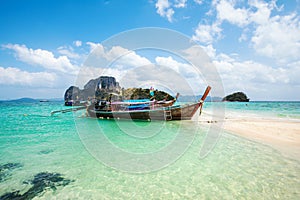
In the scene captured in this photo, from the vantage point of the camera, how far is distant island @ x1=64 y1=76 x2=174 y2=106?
95.3 feet

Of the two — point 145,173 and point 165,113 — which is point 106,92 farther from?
point 145,173

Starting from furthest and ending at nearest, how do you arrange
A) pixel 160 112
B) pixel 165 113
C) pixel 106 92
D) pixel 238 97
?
pixel 238 97 → pixel 106 92 → pixel 165 113 → pixel 160 112

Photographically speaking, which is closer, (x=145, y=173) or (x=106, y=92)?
(x=145, y=173)

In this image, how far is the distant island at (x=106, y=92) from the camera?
29047 mm

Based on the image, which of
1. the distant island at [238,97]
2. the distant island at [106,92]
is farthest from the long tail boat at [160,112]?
the distant island at [238,97]

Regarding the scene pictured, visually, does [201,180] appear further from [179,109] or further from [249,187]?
[179,109]

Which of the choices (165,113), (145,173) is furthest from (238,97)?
(145,173)

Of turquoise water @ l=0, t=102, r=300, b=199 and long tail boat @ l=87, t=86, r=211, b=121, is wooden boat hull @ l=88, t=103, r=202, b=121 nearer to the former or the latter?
long tail boat @ l=87, t=86, r=211, b=121

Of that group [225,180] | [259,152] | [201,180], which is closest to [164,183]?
[201,180]

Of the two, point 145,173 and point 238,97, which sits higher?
point 238,97

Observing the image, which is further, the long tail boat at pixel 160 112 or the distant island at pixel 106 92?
the distant island at pixel 106 92

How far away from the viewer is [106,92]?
182 feet

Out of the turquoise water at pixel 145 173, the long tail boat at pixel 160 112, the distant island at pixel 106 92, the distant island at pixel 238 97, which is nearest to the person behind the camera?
the turquoise water at pixel 145 173

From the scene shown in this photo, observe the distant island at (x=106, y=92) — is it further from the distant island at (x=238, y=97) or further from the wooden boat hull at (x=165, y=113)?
the distant island at (x=238, y=97)
